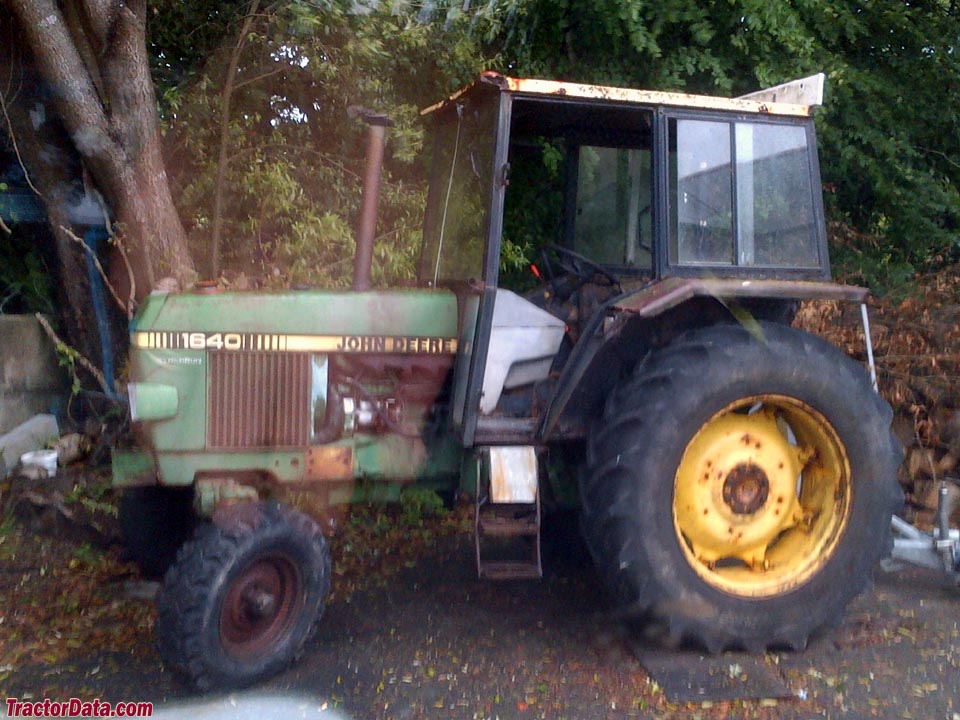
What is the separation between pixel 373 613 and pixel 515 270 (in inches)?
80.9

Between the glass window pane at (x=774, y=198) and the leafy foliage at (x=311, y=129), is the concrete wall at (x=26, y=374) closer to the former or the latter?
the leafy foliage at (x=311, y=129)

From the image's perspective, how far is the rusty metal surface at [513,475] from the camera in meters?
3.90

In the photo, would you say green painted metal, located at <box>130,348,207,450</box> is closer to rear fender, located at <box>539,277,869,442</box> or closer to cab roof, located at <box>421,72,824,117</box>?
rear fender, located at <box>539,277,869,442</box>

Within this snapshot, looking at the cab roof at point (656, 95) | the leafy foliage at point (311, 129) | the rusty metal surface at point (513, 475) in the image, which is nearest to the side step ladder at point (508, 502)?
the rusty metal surface at point (513, 475)

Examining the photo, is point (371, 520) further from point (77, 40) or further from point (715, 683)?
point (77, 40)

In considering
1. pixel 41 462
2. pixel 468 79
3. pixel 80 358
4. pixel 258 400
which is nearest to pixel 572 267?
pixel 258 400

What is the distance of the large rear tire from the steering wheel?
75cm

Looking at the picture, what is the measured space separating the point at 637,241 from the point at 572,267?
0.36 m

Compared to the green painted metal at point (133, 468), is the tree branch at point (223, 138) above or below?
above

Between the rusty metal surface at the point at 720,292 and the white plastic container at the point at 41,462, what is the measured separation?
3774mm

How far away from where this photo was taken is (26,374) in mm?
6410

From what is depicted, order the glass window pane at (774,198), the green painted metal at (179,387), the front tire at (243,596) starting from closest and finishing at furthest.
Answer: the front tire at (243,596) < the green painted metal at (179,387) < the glass window pane at (774,198)

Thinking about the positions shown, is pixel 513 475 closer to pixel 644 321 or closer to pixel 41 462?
pixel 644 321

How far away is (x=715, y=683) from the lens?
3.71 metres
